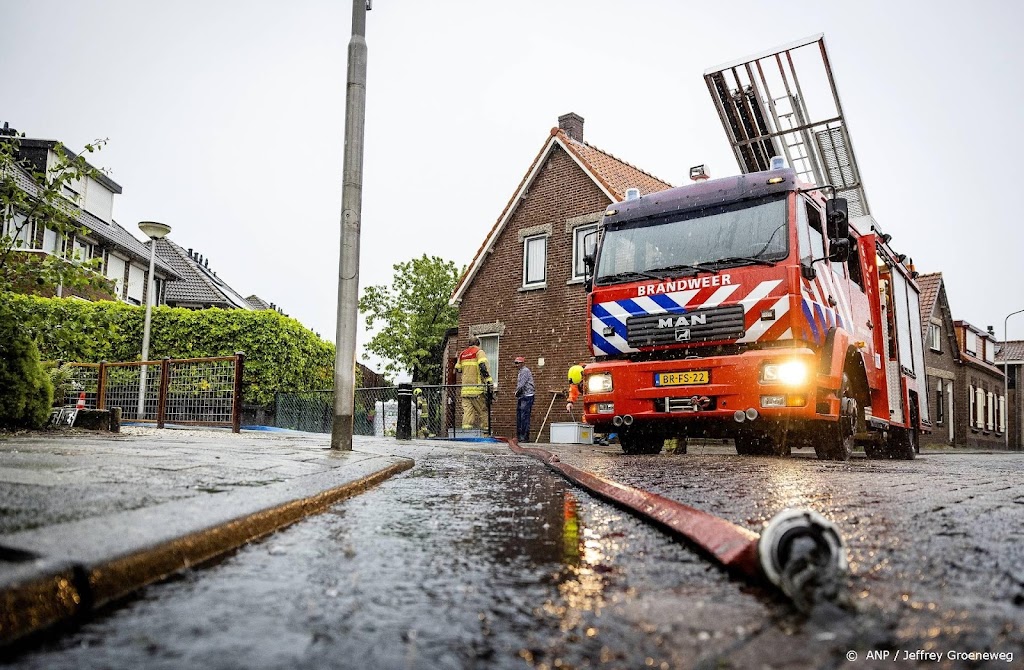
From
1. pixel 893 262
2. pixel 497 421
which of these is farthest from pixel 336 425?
pixel 497 421

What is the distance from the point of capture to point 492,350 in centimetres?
1991

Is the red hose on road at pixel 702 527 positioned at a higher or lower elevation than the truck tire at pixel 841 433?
lower

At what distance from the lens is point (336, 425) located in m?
7.27

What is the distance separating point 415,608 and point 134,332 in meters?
22.5

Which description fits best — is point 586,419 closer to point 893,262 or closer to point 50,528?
point 893,262

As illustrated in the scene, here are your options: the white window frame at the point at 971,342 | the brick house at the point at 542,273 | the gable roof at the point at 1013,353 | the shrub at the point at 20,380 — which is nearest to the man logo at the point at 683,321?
the shrub at the point at 20,380

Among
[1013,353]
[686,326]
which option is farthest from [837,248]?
[1013,353]

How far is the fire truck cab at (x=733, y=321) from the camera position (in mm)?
7793

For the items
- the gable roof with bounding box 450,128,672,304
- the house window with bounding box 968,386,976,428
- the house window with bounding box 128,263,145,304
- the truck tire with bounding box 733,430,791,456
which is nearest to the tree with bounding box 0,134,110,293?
the truck tire with bounding box 733,430,791,456

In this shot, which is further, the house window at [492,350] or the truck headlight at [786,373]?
the house window at [492,350]

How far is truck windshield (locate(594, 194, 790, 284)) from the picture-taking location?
26.3 ft

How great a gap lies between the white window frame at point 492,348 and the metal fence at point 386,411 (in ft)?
8.84

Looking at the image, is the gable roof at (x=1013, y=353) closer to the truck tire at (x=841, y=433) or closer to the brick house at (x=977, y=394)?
the brick house at (x=977, y=394)

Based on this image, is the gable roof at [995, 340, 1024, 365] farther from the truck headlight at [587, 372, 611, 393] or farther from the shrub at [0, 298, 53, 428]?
the shrub at [0, 298, 53, 428]
